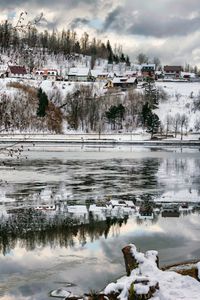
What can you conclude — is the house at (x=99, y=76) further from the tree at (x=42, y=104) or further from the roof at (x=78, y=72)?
the tree at (x=42, y=104)

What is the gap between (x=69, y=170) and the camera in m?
37.8

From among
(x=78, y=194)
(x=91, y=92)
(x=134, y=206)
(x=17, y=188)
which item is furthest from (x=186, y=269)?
(x=91, y=92)

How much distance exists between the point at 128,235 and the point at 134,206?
17.0ft

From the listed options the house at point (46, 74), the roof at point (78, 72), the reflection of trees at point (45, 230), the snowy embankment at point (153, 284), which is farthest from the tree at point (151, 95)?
the snowy embankment at point (153, 284)

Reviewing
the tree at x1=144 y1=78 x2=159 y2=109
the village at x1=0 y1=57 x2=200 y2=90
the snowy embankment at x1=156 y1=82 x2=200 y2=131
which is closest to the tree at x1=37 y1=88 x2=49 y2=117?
the village at x1=0 y1=57 x2=200 y2=90

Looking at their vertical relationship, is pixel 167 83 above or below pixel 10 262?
above

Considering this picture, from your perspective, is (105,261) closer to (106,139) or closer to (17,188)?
(17,188)

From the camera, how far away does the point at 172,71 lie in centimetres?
14450

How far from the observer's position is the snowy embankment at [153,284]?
28.0 feet

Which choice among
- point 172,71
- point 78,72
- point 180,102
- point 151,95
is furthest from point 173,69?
point 151,95

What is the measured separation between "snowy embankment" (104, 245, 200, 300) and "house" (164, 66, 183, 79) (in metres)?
136

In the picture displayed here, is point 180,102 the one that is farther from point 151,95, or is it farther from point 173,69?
point 173,69

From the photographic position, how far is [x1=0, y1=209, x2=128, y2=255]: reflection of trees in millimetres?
16266

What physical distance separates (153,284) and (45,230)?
9.38m
